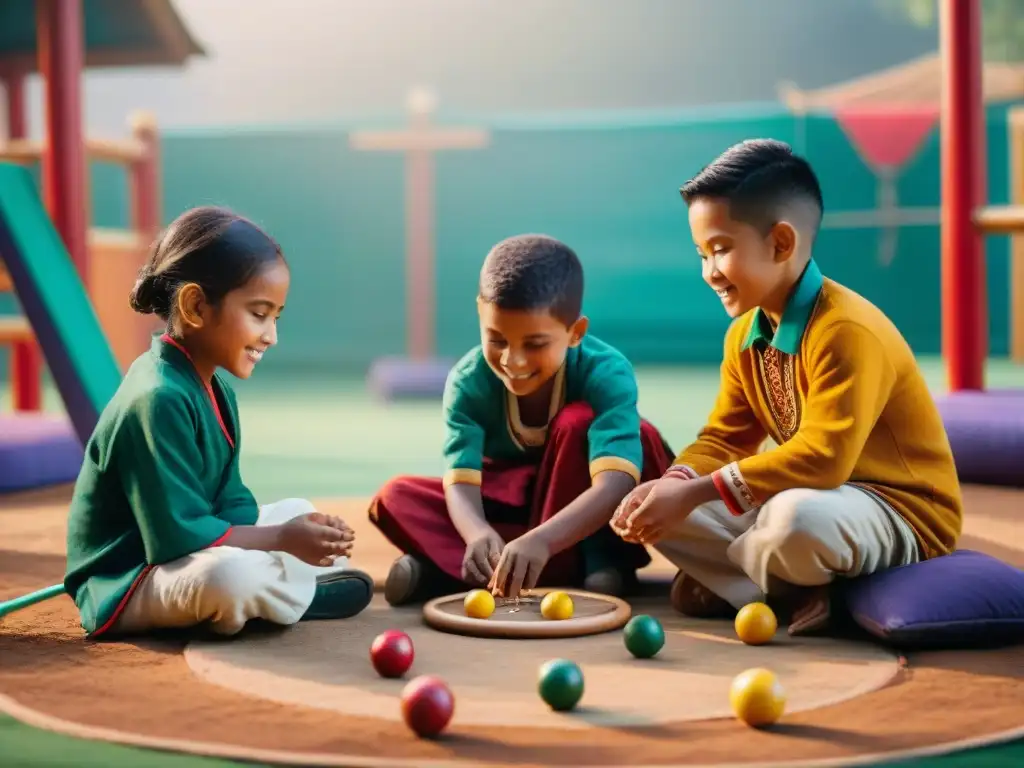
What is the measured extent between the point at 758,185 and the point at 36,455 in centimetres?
282

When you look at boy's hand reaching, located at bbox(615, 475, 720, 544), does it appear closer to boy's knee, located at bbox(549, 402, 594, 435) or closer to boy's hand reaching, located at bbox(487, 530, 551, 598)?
boy's hand reaching, located at bbox(487, 530, 551, 598)

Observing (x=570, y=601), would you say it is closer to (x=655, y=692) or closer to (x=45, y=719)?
(x=655, y=692)

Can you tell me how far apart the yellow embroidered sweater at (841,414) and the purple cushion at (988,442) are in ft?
5.79

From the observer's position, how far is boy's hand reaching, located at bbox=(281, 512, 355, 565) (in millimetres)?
2146

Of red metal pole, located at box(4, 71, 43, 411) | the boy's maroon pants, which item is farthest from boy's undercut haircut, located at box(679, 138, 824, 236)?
red metal pole, located at box(4, 71, 43, 411)

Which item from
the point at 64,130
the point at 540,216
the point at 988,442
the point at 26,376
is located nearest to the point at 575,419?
the point at 988,442

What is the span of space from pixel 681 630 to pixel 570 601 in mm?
195

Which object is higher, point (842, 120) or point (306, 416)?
point (842, 120)

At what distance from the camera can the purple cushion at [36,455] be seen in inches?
165

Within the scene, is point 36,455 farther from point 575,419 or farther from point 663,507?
point 663,507

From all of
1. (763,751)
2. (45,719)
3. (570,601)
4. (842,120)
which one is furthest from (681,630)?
(842,120)

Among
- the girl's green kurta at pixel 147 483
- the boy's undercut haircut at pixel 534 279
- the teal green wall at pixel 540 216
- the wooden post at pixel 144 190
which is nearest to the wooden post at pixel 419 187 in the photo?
the wooden post at pixel 144 190

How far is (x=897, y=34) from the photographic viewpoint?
43.0 feet

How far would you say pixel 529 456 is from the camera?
2725 mm
